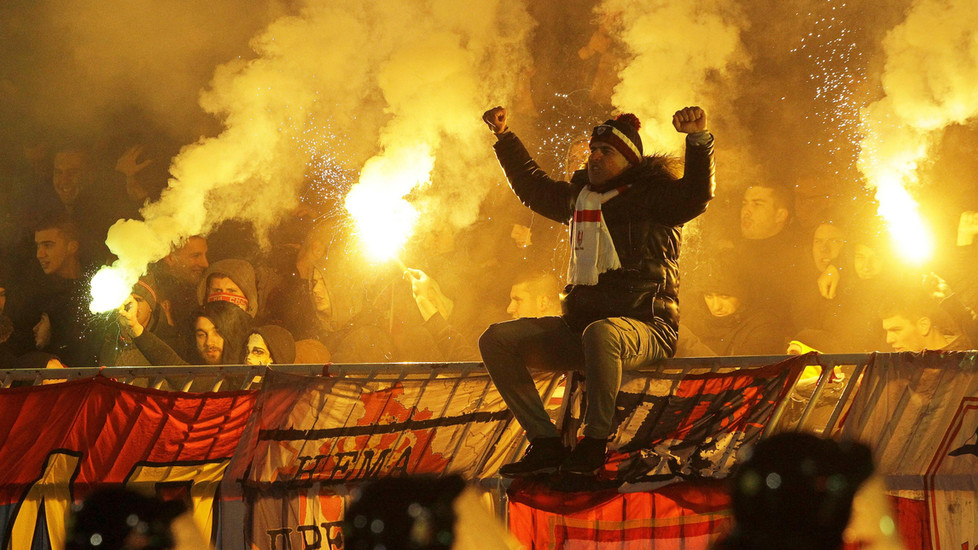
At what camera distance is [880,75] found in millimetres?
9445

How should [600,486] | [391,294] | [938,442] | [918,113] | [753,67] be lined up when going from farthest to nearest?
1. [391,294]
2. [753,67]
3. [918,113]
4. [600,486]
5. [938,442]

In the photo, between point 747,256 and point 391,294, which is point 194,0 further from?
point 747,256

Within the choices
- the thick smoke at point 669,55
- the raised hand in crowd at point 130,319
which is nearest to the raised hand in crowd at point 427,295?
the thick smoke at point 669,55

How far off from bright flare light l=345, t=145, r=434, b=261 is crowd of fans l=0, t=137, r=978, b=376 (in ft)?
0.65

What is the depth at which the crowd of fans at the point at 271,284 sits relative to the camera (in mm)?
10391

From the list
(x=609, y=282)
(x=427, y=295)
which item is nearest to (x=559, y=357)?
(x=609, y=282)

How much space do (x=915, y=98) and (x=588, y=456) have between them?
7698mm

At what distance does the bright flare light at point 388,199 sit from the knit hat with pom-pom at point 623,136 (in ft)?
25.0

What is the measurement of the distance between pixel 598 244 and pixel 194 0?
9445 millimetres

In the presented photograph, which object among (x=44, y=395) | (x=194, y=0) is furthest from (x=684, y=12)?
(x=44, y=395)

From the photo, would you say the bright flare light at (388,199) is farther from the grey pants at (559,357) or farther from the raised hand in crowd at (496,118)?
the grey pants at (559,357)

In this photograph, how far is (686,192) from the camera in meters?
3.29

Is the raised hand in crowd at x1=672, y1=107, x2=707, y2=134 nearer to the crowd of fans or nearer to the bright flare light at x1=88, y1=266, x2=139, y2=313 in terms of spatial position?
the crowd of fans

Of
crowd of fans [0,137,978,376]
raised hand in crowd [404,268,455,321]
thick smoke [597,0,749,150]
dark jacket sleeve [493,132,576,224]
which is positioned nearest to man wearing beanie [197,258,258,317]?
crowd of fans [0,137,978,376]
